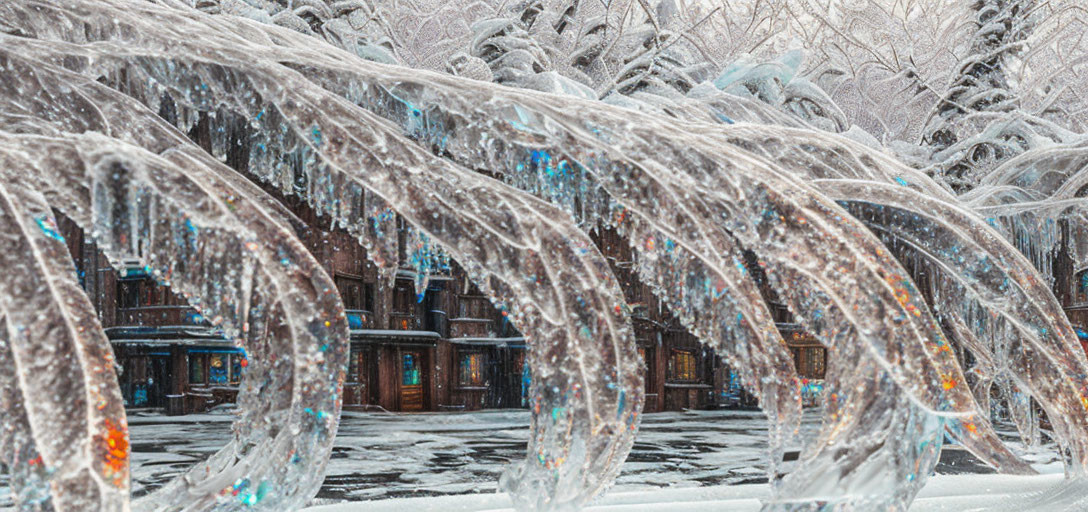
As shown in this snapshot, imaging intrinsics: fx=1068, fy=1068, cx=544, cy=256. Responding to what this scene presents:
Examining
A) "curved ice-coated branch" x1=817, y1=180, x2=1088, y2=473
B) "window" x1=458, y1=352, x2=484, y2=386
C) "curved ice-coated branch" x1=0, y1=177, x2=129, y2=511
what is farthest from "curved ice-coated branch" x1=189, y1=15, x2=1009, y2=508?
"window" x1=458, y1=352, x2=484, y2=386

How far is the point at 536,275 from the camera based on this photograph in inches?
158

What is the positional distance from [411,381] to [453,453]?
5757mm

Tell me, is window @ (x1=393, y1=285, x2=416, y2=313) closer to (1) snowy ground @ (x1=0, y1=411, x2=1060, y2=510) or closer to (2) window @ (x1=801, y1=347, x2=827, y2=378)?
(1) snowy ground @ (x1=0, y1=411, x2=1060, y2=510)

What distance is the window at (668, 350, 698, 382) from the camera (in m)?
16.8

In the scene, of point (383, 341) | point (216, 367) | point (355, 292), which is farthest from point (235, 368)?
point (383, 341)

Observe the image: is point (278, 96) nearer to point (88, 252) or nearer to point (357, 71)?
point (357, 71)

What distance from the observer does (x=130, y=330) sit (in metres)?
13.6

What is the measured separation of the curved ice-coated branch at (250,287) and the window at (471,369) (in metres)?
11.9

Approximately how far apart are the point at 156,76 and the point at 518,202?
160cm

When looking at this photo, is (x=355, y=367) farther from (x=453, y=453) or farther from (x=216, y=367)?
(x=453, y=453)

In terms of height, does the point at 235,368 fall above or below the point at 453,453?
above

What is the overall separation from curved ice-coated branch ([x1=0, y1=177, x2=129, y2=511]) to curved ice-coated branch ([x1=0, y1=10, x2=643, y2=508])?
1261mm

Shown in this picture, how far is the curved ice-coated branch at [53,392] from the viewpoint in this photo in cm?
286

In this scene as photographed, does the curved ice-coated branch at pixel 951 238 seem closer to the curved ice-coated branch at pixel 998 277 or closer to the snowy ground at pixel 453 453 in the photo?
the curved ice-coated branch at pixel 998 277
